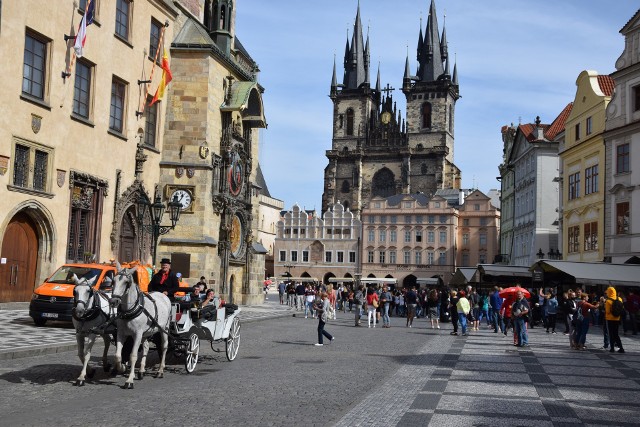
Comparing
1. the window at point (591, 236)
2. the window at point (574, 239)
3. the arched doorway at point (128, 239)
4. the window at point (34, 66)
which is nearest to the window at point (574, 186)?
the window at point (574, 239)

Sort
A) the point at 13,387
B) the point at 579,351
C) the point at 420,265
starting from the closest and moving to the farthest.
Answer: the point at 13,387
the point at 579,351
the point at 420,265

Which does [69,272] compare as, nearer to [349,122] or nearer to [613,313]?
[613,313]

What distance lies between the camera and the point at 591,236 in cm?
4106

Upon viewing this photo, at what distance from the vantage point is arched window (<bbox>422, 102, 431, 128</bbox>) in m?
125

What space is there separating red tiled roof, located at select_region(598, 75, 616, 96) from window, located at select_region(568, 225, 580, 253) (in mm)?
7754

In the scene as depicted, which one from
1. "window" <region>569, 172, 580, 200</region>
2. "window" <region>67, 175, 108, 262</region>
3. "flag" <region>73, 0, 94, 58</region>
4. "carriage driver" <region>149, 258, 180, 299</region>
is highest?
"flag" <region>73, 0, 94, 58</region>

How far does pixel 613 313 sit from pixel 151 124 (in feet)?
64.7

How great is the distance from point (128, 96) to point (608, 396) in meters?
22.3

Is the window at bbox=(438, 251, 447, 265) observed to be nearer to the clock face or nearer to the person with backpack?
the clock face

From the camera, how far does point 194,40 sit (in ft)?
108

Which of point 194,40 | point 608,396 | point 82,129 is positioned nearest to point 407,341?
point 608,396

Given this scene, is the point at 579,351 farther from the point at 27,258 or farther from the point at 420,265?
the point at 420,265

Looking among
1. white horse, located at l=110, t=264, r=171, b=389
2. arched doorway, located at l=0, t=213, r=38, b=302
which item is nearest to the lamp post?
arched doorway, located at l=0, t=213, r=38, b=302

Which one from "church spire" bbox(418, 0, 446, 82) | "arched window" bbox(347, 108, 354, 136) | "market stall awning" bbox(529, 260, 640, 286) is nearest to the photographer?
"market stall awning" bbox(529, 260, 640, 286)
